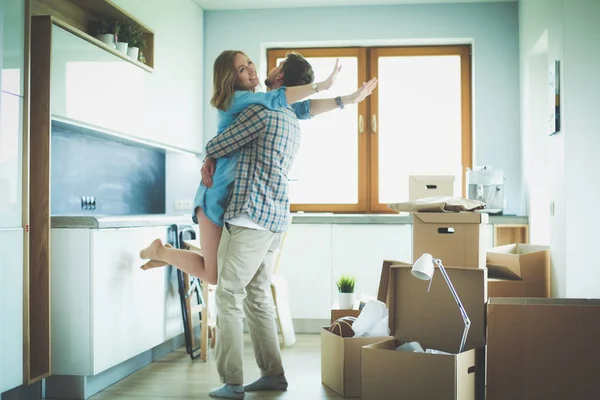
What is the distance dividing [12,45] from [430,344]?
2034 mm

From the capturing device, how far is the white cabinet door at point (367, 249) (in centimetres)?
449

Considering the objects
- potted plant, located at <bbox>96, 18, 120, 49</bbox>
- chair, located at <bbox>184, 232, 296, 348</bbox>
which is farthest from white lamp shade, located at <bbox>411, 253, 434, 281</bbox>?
Result: potted plant, located at <bbox>96, 18, 120, 49</bbox>

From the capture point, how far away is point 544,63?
4.51m

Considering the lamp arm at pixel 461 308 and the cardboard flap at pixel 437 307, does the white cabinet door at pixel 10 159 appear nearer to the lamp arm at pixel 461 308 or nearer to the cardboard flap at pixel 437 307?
the cardboard flap at pixel 437 307

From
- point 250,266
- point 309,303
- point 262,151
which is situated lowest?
point 309,303

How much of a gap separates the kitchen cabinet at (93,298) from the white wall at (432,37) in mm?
2158

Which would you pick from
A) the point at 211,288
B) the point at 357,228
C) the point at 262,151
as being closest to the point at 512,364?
the point at 262,151

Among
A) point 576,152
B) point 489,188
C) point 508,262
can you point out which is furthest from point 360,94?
point 489,188

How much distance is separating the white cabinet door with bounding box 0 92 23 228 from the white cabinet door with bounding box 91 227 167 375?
36cm

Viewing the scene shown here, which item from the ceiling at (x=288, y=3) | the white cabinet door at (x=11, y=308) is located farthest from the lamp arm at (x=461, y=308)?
the ceiling at (x=288, y=3)

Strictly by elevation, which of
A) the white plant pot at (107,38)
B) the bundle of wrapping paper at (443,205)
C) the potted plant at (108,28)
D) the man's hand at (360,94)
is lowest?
the bundle of wrapping paper at (443,205)

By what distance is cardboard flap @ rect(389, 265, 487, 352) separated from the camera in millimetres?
2514

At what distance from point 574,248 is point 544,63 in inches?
66.7

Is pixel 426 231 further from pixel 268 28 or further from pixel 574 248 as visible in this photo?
pixel 268 28
